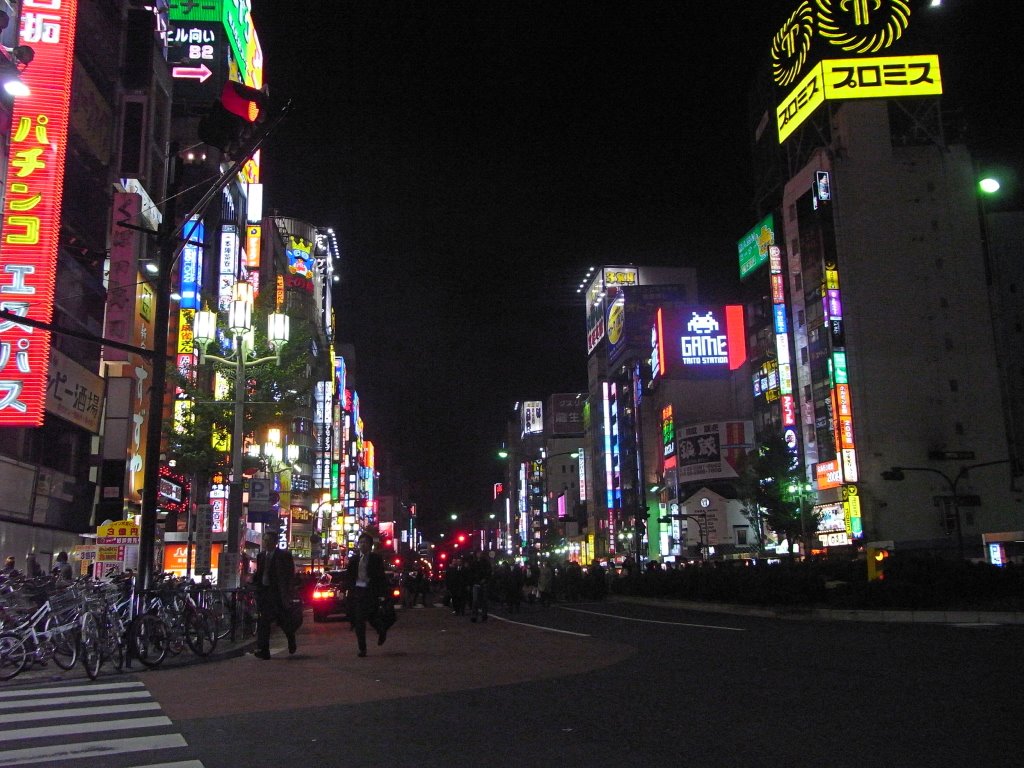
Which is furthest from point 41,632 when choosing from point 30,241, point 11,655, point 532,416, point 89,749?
point 532,416

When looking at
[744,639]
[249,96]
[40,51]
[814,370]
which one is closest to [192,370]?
[40,51]

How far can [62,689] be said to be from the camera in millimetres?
10281

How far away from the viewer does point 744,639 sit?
13.7m

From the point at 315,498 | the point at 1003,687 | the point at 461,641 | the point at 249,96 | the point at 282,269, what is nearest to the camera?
the point at 1003,687

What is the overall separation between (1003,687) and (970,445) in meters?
54.3

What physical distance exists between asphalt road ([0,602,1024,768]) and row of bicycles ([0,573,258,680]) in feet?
2.00

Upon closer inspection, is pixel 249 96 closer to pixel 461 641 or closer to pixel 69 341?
pixel 461 641

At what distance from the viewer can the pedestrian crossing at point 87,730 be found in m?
6.06

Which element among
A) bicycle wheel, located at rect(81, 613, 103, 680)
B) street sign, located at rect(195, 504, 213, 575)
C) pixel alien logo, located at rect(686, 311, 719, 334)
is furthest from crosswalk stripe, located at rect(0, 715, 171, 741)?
pixel alien logo, located at rect(686, 311, 719, 334)

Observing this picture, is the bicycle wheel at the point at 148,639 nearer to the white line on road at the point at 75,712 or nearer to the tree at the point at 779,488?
the white line on road at the point at 75,712

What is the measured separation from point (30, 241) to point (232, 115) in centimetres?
1228

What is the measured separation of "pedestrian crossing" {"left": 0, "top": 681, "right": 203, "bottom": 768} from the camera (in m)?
6.06

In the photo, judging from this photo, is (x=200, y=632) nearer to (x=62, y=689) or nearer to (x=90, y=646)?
(x=90, y=646)

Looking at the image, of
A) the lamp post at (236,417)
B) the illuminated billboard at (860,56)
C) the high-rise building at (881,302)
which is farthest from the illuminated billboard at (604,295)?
the lamp post at (236,417)
